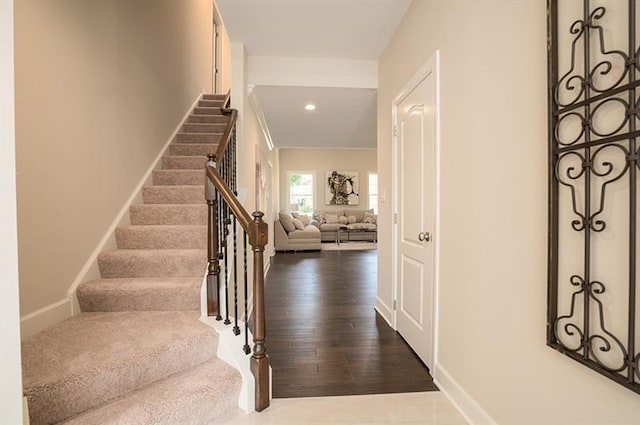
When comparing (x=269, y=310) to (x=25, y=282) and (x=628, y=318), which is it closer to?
(x=25, y=282)

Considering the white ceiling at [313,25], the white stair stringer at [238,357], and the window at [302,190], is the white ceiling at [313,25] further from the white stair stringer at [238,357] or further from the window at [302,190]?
the window at [302,190]

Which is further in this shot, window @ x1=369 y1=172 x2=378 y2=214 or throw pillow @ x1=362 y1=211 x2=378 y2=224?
window @ x1=369 y1=172 x2=378 y2=214

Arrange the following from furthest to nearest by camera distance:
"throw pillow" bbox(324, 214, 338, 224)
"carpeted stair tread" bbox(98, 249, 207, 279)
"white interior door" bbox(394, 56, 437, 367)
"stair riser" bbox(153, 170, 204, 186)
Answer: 1. "throw pillow" bbox(324, 214, 338, 224)
2. "stair riser" bbox(153, 170, 204, 186)
3. "carpeted stair tread" bbox(98, 249, 207, 279)
4. "white interior door" bbox(394, 56, 437, 367)

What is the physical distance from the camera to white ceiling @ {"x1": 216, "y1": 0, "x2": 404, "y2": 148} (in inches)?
102

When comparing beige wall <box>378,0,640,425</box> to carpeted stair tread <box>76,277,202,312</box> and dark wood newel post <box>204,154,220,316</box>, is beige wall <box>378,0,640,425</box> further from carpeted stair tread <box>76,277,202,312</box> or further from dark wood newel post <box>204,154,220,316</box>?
carpeted stair tread <box>76,277,202,312</box>

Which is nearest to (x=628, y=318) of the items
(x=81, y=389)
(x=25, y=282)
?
(x=81, y=389)

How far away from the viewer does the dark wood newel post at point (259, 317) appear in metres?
1.83

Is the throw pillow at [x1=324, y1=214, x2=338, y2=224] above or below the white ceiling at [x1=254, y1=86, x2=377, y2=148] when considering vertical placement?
below

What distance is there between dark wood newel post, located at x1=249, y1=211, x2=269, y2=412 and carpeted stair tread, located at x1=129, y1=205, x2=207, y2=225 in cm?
143

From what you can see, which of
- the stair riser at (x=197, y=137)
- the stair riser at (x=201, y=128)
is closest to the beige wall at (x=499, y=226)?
the stair riser at (x=197, y=137)

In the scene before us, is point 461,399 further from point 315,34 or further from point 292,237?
point 292,237

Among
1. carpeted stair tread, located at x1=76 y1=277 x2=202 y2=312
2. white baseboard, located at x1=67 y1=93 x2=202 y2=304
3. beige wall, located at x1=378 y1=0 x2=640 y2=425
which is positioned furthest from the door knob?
white baseboard, located at x1=67 y1=93 x2=202 y2=304

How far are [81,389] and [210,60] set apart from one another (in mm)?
6137

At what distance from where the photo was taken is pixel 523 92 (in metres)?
1.35
